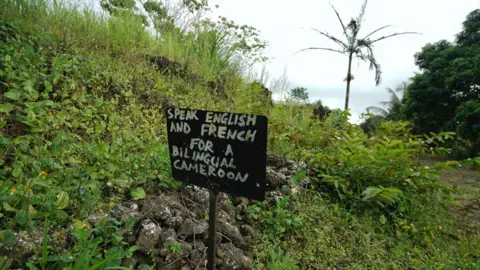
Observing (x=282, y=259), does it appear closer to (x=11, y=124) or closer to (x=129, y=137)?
(x=129, y=137)

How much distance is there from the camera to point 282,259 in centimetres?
213

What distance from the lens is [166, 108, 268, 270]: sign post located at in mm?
1562

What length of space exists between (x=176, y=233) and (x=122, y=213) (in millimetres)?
360

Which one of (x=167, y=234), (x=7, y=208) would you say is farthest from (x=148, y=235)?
(x=7, y=208)

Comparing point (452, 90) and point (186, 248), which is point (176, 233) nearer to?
point (186, 248)

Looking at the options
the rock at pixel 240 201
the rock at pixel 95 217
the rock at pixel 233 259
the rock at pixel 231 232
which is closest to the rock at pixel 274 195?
the rock at pixel 240 201

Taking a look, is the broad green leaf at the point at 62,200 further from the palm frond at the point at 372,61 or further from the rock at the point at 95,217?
the palm frond at the point at 372,61

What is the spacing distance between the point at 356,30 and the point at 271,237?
12767 mm

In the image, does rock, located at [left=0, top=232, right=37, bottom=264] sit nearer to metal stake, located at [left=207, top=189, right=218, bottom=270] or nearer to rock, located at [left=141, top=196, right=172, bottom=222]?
rock, located at [left=141, top=196, right=172, bottom=222]

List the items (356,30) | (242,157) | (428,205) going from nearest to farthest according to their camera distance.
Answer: (242,157) < (428,205) < (356,30)

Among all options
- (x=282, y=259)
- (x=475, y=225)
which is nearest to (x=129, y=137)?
(x=282, y=259)

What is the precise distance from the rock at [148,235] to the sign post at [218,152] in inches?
13.0

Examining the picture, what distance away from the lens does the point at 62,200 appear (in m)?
1.73

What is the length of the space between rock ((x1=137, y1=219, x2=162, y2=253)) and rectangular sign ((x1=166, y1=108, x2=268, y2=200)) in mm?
334
